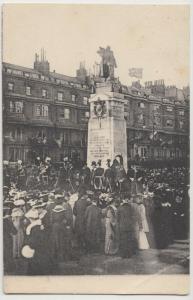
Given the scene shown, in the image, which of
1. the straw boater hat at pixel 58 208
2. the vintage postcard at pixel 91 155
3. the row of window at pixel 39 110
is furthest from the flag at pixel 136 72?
the straw boater hat at pixel 58 208

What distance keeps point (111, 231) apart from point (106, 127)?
17.5 inches

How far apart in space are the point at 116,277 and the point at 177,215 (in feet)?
1.20

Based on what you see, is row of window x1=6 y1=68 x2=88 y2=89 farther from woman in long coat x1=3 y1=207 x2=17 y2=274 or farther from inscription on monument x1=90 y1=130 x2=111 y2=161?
woman in long coat x1=3 y1=207 x2=17 y2=274

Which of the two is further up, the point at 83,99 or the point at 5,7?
the point at 5,7

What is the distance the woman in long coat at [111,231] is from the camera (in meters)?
2.29

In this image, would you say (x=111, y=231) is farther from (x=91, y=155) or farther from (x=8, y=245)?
(x=8, y=245)

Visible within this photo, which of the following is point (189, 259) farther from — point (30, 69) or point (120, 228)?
point (30, 69)

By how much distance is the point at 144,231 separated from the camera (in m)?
2.31

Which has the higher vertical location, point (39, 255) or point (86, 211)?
point (86, 211)

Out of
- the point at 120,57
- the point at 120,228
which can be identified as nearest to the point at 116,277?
the point at 120,228

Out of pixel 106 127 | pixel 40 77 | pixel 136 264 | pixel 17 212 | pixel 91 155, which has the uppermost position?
pixel 40 77

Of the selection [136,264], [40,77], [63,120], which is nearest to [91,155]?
[63,120]

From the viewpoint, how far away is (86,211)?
91.0 inches

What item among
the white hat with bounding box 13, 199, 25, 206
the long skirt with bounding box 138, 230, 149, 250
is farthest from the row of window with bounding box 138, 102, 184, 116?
the white hat with bounding box 13, 199, 25, 206
